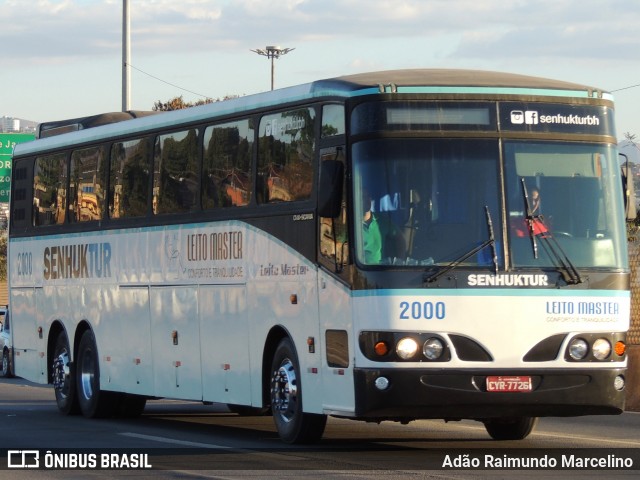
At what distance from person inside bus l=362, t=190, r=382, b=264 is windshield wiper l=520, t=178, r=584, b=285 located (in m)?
1.28

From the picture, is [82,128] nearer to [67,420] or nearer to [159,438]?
[67,420]

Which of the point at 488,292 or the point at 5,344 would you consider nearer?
the point at 488,292

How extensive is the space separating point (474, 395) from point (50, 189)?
9.87 metres

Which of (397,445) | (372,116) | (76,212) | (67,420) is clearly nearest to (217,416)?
(67,420)

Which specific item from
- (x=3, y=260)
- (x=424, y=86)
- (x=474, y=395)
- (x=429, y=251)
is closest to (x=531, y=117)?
(x=424, y=86)

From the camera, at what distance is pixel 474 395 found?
13.2m

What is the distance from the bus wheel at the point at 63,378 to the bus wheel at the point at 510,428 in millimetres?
6683

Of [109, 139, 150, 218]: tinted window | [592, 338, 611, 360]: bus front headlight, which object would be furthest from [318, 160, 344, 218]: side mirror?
[109, 139, 150, 218]: tinted window

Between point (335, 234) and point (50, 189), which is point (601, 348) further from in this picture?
point (50, 189)

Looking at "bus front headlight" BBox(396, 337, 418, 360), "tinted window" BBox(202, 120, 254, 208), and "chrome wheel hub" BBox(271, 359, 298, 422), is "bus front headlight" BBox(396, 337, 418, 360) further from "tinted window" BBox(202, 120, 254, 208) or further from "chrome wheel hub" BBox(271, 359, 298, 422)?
"tinted window" BBox(202, 120, 254, 208)

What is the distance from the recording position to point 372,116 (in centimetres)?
1350

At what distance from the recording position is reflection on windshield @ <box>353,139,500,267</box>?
Result: 13.2 meters

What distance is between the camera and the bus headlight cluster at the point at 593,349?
13.5 meters

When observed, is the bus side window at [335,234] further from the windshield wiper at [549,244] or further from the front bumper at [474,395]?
the windshield wiper at [549,244]
